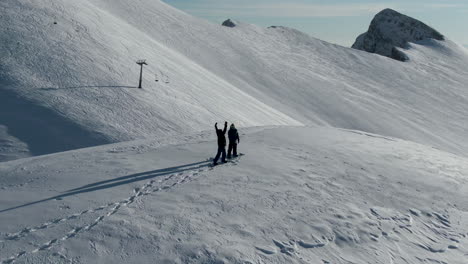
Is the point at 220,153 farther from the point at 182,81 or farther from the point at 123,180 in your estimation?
the point at 182,81

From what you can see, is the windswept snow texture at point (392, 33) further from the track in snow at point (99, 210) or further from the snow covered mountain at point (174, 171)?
the track in snow at point (99, 210)

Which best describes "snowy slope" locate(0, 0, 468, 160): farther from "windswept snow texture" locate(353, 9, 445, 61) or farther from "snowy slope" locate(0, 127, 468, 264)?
"windswept snow texture" locate(353, 9, 445, 61)

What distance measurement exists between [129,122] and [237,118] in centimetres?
755

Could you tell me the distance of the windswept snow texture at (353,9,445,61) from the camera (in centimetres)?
8469

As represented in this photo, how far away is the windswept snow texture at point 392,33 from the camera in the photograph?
84688mm

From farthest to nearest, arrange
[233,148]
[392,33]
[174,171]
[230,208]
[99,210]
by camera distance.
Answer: [392,33] → [233,148] → [174,171] → [230,208] → [99,210]

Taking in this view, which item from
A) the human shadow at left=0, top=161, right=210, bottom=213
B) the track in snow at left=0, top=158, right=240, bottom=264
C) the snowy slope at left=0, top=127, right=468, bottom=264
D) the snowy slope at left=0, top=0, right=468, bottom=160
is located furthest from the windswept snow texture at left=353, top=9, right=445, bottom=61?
the track in snow at left=0, top=158, right=240, bottom=264

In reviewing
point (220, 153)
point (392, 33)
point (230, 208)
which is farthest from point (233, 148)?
point (392, 33)

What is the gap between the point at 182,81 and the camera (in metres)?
32.3

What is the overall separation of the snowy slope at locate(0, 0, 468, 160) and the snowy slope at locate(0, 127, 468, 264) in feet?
25.2

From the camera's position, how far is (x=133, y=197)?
1080 cm

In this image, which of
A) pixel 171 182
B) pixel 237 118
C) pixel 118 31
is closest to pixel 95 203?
pixel 171 182

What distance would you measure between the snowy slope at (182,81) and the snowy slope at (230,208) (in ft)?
25.2

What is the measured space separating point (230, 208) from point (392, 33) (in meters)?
87.3
